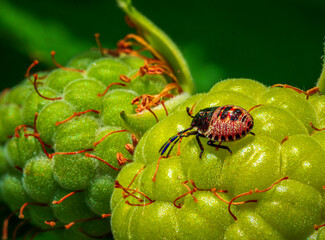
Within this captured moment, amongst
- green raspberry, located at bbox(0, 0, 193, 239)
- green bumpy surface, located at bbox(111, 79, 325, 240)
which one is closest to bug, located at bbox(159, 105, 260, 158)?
green bumpy surface, located at bbox(111, 79, 325, 240)

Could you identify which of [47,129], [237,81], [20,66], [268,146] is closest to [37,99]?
[47,129]

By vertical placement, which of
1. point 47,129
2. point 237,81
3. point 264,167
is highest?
point 237,81

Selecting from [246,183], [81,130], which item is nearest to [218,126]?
[246,183]

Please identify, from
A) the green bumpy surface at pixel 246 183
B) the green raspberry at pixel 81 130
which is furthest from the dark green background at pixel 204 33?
the green bumpy surface at pixel 246 183

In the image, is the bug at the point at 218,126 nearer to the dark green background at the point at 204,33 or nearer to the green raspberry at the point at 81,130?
the green raspberry at the point at 81,130

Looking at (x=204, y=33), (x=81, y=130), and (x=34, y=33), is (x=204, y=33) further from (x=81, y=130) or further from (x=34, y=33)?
(x=81, y=130)

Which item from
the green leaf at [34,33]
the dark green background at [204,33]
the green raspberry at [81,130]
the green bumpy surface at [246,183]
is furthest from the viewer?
the green leaf at [34,33]

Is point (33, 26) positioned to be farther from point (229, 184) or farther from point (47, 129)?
point (229, 184)
